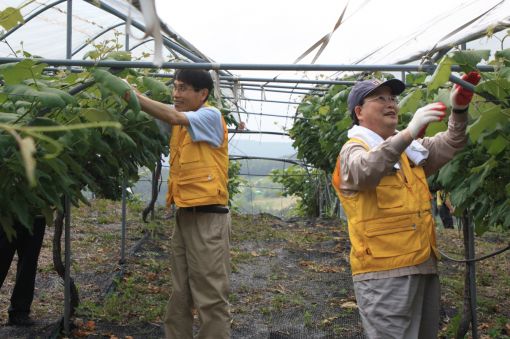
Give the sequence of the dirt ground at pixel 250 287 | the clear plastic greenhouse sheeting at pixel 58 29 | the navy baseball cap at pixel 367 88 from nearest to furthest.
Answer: the navy baseball cap at pixel 367 88 → the dirt ground at pixel 250 287 → the clear plastic greenhouse sheeting at pixel 58 29

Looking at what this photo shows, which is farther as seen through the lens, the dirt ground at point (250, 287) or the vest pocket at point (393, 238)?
the dirt ground at point (250, 287)

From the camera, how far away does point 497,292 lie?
5898mm

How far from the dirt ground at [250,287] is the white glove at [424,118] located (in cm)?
237

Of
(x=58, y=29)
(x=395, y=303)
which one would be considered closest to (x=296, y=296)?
(x=395, y=303)

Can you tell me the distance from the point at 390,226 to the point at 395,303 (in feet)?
0.93

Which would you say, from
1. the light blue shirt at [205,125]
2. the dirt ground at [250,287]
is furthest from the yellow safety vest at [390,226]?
the dirt ground at [250,287]

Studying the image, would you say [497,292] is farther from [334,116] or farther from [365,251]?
[365,251]

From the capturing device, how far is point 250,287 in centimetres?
602

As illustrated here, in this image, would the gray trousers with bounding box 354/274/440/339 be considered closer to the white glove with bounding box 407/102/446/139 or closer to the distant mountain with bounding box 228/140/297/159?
the white glove with bounding box 407/102/446/139

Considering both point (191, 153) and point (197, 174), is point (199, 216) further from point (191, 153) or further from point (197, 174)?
point (191, 153)

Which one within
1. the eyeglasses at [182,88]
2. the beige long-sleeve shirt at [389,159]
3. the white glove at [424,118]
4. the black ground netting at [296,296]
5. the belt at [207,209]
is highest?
the eyeglasses at [182,88]

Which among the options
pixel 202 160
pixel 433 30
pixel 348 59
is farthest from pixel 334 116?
pixel 202 160

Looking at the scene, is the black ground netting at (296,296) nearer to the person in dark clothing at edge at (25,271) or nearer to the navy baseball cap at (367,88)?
the person in dark clothing at edge at (25,271)

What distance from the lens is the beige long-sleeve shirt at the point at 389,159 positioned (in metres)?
2.24
